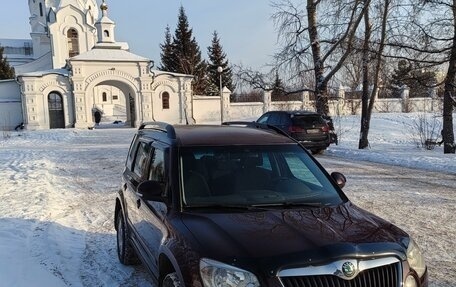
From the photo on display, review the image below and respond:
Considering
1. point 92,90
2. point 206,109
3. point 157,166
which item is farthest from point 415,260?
point 206,109

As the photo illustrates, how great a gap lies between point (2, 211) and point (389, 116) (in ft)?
116

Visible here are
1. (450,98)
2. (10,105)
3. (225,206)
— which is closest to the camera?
(225,206)

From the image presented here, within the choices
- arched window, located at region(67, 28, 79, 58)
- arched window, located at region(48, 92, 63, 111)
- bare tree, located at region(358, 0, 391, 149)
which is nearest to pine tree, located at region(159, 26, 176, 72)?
arched window, located at region(67, 28, 79, 58)

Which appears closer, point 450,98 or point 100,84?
point 450,98

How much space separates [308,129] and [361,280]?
1515cm

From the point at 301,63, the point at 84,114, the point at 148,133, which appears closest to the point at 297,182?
the point at 148,133

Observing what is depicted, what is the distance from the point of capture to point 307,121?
17812 mm

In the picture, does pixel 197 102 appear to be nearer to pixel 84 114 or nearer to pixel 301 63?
pixel 84 114

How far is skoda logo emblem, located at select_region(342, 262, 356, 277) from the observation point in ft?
9.04

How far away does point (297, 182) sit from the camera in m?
4.21

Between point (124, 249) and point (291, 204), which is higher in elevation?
point (291, 204)

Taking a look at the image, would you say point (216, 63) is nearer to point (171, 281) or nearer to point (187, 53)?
point (187, 53)

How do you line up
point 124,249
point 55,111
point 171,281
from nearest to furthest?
point 171,281
point 124,249
point 55,111

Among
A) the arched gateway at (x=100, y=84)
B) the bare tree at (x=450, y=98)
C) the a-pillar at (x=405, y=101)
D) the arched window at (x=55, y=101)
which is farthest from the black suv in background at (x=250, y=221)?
the a-pillar at (x=405, y=101)
